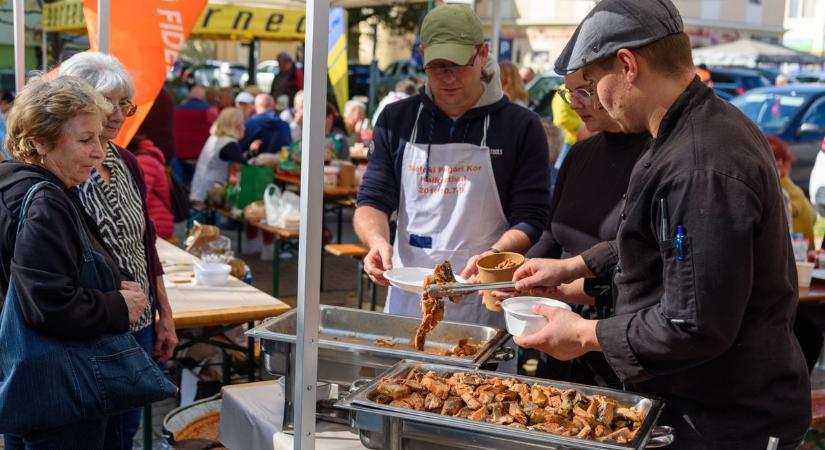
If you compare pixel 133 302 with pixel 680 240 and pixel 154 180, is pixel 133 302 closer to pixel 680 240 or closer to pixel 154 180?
pixel 680 240

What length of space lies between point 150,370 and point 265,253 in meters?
6.14

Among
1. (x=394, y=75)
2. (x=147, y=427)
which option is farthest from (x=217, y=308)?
(x=394, y=75)

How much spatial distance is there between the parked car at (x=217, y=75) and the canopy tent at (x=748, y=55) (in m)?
11.8

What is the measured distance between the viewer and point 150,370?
87.3 inches

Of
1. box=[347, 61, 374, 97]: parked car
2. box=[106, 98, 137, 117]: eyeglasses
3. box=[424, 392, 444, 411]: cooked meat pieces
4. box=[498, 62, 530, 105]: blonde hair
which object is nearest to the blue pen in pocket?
box=[424, 392, 444, 411]: cooked meat pieces

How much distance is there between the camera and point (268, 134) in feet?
30.9

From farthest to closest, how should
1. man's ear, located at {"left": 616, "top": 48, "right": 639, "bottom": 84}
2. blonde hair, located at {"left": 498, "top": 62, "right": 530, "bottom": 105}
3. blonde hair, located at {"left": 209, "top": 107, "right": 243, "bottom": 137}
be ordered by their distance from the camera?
blonde hair, located at {"left": 209, "top": 107, "right": 243, "bottom": 137}
blonde hair, located at {"left": 498, "top": 62, "right": 530, "bottom": 105}
man's ear, located at {"left": 616, "top": 48, "right": 639, "bottom": 84}

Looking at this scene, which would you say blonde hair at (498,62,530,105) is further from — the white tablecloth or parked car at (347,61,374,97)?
parked car at (347,61,374,97)

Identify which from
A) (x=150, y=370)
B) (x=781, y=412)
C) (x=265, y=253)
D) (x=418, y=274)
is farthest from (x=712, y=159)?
(x=265, y=253)

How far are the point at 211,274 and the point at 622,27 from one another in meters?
2.59

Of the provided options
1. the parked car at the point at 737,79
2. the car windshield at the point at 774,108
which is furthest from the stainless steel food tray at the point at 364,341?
the parked car at the point at 737,79

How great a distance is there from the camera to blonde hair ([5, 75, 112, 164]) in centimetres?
213

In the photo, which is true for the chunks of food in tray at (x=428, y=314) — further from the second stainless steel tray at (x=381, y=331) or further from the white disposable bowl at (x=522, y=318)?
the white disposable bowl at (x=522, y=318)

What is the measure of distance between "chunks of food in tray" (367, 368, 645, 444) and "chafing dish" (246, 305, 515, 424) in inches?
5.0
